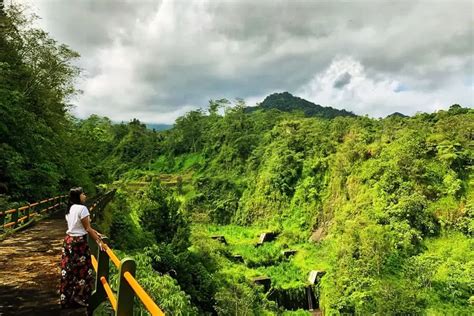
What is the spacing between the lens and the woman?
543 cm

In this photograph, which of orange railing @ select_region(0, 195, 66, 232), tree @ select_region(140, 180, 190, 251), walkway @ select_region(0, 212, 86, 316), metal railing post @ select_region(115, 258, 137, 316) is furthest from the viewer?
tree @ select_region(140, 180, 190, 251)

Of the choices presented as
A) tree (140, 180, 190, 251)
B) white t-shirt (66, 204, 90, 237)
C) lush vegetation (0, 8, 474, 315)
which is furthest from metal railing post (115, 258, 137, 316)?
tree (140, 180, 190, 251)

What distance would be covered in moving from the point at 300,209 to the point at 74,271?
137ft

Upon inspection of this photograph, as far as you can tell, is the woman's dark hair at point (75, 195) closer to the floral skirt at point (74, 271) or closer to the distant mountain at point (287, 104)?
the floral skirt at point (74, 271)

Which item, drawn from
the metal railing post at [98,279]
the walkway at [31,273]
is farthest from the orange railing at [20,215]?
the metal railing post at [98,279]

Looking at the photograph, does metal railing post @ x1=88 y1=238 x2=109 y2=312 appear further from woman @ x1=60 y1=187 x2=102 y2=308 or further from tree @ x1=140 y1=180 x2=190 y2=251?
tree @ x1=140 y1=180 x2=190 y2=251

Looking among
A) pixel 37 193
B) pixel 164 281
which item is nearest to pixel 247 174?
pixel 37 193

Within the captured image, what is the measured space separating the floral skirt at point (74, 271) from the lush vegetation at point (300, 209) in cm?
577

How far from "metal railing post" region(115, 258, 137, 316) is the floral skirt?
226cm

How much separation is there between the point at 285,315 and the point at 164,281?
62.0ft

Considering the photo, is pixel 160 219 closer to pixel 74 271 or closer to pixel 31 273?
pixel 31 273

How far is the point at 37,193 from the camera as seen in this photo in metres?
19.7

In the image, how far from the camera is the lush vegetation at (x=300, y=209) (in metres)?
19.8

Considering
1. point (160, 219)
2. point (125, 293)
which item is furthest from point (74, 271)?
point (160, 219)
